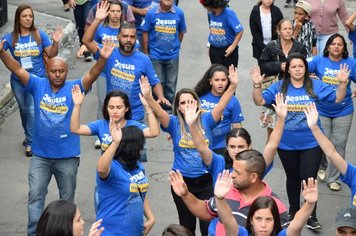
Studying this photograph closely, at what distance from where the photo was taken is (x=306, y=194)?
6391mm

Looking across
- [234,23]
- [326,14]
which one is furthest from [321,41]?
[234,23]

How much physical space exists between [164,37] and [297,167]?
13.1 ft

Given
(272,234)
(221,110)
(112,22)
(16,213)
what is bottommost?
(16,213)

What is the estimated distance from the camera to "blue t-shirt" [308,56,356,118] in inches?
415

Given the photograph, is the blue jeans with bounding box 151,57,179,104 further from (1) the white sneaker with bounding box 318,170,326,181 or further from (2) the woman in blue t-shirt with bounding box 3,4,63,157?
(1) the white sneaker with bounding box 318,170,326,181

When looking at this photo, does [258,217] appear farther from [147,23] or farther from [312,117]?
[147,23]

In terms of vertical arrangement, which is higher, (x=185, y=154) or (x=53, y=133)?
(x=53, y=133)

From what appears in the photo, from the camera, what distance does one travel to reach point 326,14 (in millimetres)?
13477

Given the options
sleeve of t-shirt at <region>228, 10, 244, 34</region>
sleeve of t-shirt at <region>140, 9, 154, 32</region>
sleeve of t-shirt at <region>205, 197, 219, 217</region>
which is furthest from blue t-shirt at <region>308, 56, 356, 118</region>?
sleeve of t-shirt at <region>205, 197, 219, 217</region>

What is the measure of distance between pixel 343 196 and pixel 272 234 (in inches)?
186

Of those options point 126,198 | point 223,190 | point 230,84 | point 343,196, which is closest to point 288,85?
point 230,84

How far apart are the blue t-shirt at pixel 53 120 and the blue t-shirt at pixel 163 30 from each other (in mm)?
4020

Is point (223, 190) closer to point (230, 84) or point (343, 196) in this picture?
point (230, 84)

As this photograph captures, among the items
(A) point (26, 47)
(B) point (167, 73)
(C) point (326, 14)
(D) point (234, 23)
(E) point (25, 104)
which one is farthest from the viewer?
(C) point (326, 14)
